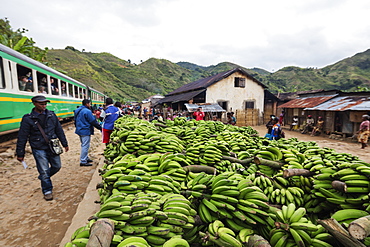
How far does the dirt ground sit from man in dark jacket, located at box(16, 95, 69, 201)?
356mm

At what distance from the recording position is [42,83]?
8.55 metres

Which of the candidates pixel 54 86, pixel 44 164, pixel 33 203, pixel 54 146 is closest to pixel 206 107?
pixel 54 86

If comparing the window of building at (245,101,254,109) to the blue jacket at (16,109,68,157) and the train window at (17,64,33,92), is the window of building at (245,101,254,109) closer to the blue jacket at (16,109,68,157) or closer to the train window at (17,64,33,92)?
the train window at (17,64,33,92)

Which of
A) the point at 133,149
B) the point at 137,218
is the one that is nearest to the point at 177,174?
the point at 137,218

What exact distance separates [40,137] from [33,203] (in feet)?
4.42

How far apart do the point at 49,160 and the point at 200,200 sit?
371 cm

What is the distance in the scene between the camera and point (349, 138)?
12.4m

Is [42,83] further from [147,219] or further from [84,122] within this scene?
[147,219]

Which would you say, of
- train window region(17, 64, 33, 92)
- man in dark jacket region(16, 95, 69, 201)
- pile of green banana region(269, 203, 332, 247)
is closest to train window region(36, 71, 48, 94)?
train window region(17, 64, 33, 92)

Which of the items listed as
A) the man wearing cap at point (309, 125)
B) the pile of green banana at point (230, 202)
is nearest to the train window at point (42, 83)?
the pile of green banana at point (230, 202)

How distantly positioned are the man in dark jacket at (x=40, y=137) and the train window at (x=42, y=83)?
5.89 m

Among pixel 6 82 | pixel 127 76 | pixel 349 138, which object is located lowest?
pixel 349 138

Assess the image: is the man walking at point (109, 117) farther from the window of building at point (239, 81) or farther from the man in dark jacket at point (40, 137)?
the window of building at point (239, 81)

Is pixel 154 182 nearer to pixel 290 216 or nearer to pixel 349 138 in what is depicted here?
pixel 290 216
